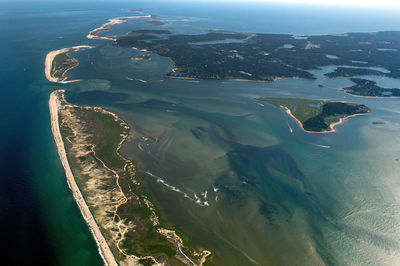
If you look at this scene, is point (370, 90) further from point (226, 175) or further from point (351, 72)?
point (226, 175)

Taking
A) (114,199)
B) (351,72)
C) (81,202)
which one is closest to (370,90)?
(351,72)

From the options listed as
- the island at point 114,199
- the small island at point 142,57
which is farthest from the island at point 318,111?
the small island at point 142,57

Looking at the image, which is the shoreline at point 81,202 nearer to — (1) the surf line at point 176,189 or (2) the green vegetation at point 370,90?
(1) the surf line at point 176,189

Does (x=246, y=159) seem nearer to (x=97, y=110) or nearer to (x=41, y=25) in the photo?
(x=97, y=110)

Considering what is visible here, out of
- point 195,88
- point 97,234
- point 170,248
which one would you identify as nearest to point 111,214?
point 97,234

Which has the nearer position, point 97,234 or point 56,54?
point 97,234
